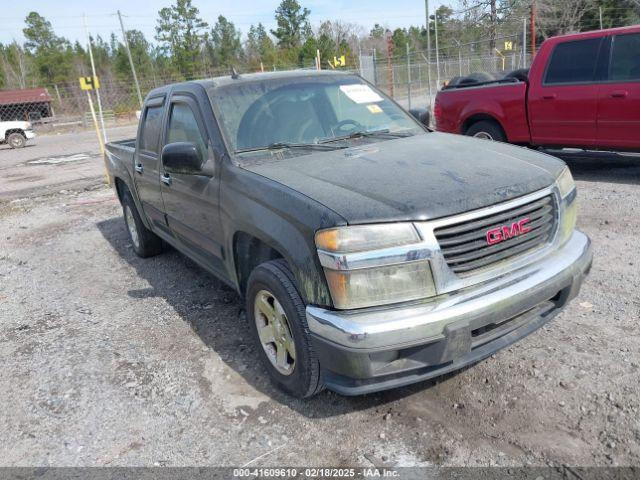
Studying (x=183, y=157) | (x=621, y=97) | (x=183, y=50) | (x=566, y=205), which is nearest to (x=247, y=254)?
(x=183, y=157)

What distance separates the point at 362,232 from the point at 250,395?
1.40 m

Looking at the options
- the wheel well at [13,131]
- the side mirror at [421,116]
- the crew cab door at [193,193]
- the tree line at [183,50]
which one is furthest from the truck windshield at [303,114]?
the tree line at [183,50]

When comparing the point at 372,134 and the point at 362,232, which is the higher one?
the point at 372,134

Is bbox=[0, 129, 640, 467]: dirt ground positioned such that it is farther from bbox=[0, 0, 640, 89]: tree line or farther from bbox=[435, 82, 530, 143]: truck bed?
bbox=[0, 0, 640, 89]: tree line

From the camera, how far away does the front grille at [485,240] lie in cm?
250

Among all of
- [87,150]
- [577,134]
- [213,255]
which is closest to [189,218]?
[213,255]

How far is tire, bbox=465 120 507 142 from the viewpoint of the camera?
8078mm

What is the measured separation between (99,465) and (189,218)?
193 centimetres

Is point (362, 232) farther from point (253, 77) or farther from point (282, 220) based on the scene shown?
point (253, 77)

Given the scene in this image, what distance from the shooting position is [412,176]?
2.87 m

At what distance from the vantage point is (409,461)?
255 cm

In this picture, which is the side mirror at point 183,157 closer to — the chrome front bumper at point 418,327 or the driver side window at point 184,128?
the driver side window at point 184,128

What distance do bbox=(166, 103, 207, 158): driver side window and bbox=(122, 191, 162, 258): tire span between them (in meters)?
1.76

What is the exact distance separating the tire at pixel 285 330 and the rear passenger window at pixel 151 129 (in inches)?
87.9
